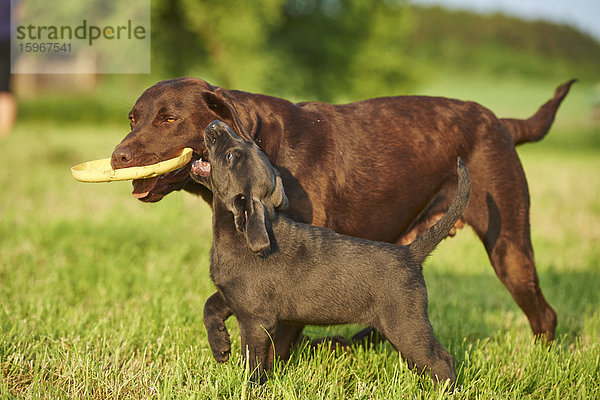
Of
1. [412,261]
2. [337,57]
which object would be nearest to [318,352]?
[412,261]

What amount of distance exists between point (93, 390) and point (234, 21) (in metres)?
19.1

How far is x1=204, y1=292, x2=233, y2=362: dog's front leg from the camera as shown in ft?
11.2

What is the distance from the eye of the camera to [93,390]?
3.21 m

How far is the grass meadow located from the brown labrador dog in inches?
17.2

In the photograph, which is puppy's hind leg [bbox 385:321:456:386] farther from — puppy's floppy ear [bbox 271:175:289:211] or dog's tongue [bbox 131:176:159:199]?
dog's tongue [bbox 131:176:159:199]

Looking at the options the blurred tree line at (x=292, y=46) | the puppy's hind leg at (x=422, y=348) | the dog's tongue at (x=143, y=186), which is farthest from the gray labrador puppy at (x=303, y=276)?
the blurred tree line at (x=292, y=46)

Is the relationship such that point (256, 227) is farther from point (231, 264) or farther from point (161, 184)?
point (161, 184)

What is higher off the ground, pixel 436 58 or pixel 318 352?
pixel 436 58

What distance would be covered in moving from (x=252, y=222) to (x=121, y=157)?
0.94 metres

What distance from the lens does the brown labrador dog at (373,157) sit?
3486 mm

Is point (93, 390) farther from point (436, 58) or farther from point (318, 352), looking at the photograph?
point (436, 58)

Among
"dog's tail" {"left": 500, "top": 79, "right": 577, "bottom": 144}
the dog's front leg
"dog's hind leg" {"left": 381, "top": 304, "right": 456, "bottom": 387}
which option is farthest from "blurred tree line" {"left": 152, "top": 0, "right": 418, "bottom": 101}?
"dog's hind leg" {"left": 381, "top": 304, "right": 456, "bottom": 387}

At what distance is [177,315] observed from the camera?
435cm

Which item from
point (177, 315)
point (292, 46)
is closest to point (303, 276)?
point (177, 315)
